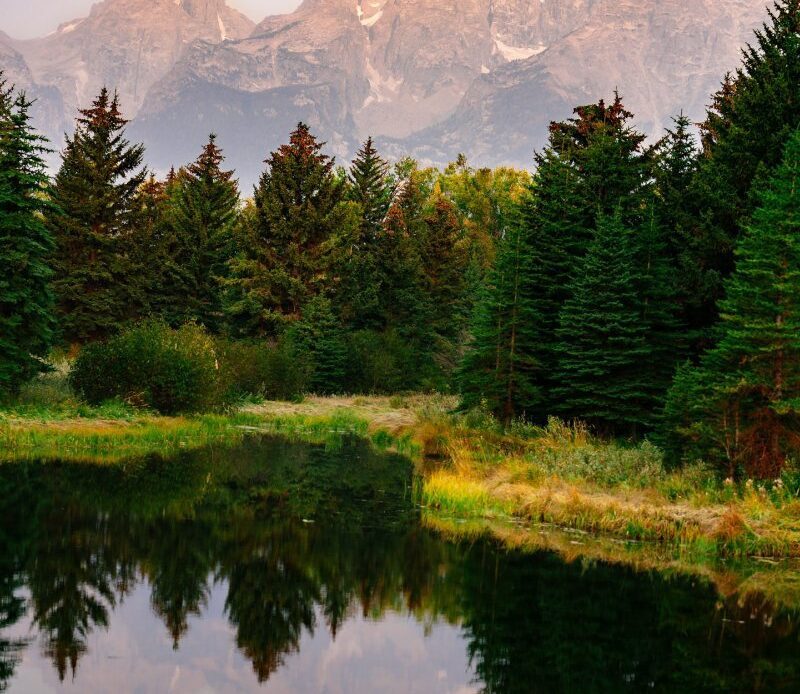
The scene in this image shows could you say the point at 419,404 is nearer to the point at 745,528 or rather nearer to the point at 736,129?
the point at 736,129

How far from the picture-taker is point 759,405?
2206 cm

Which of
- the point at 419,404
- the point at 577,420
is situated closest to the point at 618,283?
the point at 577,420

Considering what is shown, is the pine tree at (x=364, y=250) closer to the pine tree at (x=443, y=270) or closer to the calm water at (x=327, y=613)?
the pine tree at (x=443, y=270)

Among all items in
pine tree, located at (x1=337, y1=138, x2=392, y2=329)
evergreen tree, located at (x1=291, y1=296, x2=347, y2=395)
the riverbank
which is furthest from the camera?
pine tree, located at (x1=337, y1=138, x2=392, y2=329)

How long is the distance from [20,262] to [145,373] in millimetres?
5854

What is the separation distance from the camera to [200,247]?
208 feet

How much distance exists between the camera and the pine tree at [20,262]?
3197 cm

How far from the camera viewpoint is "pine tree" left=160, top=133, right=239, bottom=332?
62.3m

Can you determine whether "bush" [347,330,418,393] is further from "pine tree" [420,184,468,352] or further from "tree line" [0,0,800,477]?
"pine tree" [420,184,468,352]

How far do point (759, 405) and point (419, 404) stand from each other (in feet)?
103

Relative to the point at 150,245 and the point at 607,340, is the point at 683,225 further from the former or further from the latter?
the point at 150,245

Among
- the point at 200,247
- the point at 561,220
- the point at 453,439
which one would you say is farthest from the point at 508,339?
the point at 200,247

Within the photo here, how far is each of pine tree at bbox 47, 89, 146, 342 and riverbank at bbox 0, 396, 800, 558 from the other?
65.8ft

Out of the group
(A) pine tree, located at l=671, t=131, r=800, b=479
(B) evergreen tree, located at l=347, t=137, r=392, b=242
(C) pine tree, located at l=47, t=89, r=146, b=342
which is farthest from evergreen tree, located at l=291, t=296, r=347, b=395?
(A) pine tree, located at l=671, t=131, r=800, b=479
